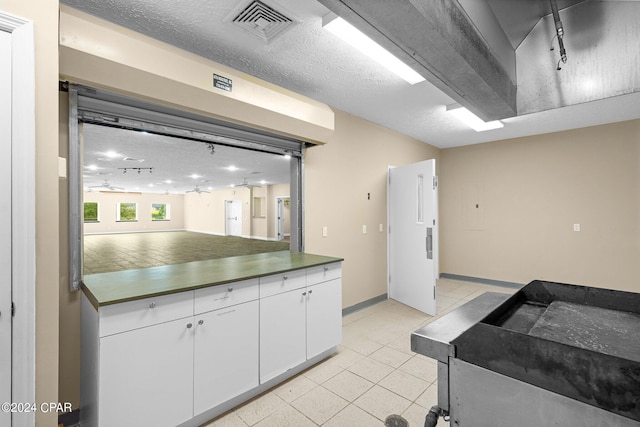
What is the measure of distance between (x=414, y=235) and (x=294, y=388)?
263 cm

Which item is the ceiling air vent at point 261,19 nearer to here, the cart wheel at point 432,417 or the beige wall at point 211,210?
the cart wheel at point 432,417

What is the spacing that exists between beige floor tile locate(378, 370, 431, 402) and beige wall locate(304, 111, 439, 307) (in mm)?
1364

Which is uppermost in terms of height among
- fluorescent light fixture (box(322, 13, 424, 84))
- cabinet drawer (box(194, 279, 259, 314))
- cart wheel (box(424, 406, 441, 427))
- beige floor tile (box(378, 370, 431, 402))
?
fluorescent light fixture (box(322, 13, 424, 84))

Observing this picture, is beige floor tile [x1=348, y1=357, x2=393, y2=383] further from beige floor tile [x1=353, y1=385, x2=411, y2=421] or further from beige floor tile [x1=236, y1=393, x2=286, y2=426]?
beige floor tile [x1=236, y1=393, x2=286, y2=426]

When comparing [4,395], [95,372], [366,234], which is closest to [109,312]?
[95,372]

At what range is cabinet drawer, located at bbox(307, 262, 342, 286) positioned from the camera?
246 centimetres

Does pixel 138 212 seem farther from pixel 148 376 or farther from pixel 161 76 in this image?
pixel 148 376

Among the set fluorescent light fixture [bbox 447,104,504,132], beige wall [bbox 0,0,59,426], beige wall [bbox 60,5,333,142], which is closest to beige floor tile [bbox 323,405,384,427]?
beige wall [bbox 0,0,59,426]

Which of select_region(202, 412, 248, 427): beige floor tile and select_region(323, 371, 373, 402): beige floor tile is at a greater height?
select_region(202, 412, 248, 427): beige floor tile

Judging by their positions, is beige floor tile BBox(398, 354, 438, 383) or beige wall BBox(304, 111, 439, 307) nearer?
beige floor tile BBox(398, 354, 438, 383)

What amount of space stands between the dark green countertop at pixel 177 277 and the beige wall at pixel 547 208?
12.8ft

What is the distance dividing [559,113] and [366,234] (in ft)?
9.56

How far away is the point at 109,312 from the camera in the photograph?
4.82 ft

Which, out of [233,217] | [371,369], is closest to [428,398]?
[371,369]
